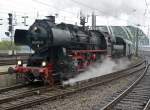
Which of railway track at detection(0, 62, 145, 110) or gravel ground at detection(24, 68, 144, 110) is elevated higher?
railway track at detection(0, 62, 145, 110)

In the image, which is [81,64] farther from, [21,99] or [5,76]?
[21,99]

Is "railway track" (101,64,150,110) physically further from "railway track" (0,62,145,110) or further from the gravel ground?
"railway track" (0,62,145,110)

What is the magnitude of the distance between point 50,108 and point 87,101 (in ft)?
6.19

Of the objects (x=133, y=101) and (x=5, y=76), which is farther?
(x=5, y=76)

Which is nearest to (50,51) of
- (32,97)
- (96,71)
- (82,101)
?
(32,97)

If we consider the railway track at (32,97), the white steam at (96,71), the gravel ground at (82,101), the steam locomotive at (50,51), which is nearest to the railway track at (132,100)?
the gravel ground at (82,101)

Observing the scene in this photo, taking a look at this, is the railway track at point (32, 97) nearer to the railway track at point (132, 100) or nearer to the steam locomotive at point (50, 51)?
the steam locomotive at point (50, 51)

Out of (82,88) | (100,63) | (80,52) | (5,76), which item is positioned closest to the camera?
(82,88)

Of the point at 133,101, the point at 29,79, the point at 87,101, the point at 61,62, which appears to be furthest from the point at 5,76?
the point at 133,101

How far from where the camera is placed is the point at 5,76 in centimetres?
1648

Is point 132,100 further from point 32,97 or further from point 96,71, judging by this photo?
point 96,71

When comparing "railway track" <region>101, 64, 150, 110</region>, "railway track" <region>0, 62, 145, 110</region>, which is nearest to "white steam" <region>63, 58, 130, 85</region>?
"railway track" <region>0, 62, 145, 110</region>

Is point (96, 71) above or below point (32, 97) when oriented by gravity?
above

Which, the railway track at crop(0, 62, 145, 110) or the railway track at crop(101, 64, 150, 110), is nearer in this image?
the railway track at crop(0, 62, 145, 110)
